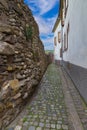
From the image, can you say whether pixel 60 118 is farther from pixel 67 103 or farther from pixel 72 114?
pixel 67 103

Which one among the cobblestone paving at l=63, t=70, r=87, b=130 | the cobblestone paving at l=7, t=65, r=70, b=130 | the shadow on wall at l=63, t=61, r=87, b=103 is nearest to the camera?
the cobblestone paving at l=7, t=65, r=70, b=130

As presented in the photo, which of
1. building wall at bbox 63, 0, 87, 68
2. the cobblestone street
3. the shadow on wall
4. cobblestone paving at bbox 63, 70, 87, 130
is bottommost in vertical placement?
cobblestone paving at bbox 63, 70, 87, 130

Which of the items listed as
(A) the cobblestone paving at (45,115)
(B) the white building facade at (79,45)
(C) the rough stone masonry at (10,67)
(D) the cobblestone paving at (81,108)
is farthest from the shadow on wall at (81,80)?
(C) the rough stone masonry at (10,67)

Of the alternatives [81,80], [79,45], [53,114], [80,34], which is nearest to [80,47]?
[79,45]

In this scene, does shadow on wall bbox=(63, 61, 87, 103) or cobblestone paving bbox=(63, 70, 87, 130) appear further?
shadow on wall bbox=(63, 61, 87, 103)

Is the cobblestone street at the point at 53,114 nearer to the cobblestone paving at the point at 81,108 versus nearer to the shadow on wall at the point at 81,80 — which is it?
the cobblestone paving at the point at 81,108

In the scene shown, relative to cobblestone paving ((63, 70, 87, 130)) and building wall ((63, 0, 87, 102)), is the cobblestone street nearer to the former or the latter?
cobblestone paving ((63, 70, 87, 130))

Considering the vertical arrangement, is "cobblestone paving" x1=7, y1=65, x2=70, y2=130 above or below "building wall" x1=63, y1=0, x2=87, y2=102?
below

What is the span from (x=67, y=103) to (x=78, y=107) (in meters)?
0.31

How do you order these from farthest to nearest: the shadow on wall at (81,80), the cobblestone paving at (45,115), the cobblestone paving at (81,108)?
the shadow on wall at (81,80) < the cobblestone paving at (81,108) < the cobblestone paving at (45,115)

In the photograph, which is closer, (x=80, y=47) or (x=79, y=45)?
(x=80, y=47)

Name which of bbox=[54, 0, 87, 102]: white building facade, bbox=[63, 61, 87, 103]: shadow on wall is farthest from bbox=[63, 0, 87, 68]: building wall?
bbox=[63, 61, 87, 103]: shadow on wall

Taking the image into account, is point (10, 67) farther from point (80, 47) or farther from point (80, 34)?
point (80, 34)

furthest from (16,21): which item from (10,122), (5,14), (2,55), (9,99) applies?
(10,122)
